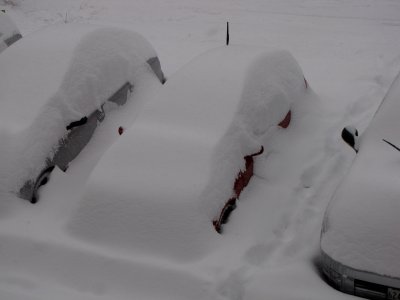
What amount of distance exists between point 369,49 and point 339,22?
1859mm

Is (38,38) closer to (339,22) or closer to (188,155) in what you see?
(188,155)

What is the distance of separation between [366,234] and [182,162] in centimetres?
186

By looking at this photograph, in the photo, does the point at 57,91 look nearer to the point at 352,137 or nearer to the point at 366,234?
the point at 352,137

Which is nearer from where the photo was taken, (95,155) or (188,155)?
(188,155)

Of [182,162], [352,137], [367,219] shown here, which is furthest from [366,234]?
[182,162]

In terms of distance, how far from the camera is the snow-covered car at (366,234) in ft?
12.6

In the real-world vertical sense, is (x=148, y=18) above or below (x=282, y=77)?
below

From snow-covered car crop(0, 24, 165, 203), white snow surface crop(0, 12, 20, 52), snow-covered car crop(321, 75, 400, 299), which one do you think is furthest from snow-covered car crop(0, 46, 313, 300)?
white snow surface crop(0, 12, 20, 52)

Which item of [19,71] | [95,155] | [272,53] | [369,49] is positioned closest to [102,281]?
[95,155]

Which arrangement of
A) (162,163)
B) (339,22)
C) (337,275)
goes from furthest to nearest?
(339,22) → (162,163) → (337,275)

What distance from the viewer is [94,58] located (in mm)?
6590

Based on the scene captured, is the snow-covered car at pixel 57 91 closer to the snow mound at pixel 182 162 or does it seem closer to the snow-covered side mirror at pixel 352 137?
the snow mound at pixel 182 162

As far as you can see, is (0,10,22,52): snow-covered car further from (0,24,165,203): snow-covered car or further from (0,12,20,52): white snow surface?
(0,24,165,203): snow-covered car

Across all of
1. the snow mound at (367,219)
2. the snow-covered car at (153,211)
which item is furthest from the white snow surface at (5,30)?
the snow mound at (367,219)
